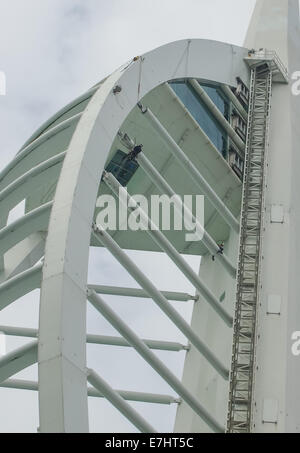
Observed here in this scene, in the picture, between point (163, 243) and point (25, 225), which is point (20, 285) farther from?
point (163, 243)

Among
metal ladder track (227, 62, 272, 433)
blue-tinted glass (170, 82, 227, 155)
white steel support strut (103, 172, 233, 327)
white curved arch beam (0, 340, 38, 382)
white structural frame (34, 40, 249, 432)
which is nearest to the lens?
white structural frame (34, 40, 249, 432)

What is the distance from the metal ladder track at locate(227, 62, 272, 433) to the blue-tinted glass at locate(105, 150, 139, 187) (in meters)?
4.03

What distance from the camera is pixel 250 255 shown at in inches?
1249

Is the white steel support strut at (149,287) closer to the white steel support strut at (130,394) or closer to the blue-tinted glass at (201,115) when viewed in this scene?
the white steel support strut at (130,394)

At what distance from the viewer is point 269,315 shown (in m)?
30.0

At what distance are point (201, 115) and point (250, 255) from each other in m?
6.18

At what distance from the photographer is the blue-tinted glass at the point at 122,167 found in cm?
3300

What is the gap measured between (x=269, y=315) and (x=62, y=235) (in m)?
11.0

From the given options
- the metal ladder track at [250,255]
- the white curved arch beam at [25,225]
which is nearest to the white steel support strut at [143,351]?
the metal ladder track at [250,255]

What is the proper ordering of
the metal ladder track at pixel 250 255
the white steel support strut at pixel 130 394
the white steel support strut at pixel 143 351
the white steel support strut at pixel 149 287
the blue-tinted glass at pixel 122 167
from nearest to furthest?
the white steel support strut at pixel 143 351 → the white steel support strut at pixel 149 287 → the metal ladder track at pixel 250 255 → the white steel support strut at pixel 130 394 → the blue-tinted glass at pixel 122 167

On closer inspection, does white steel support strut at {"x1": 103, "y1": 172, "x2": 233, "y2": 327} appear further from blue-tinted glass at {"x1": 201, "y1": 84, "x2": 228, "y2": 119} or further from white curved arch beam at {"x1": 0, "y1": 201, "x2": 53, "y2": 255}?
blue-tinted glass at {"x1": 201, "y1": 84, "x2": 228, "y2": 119}

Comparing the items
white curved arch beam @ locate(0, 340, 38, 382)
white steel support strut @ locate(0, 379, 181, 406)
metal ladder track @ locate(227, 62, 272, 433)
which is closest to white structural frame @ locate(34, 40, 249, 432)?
white curved arch beam @ locate(0, 340, 38, 382)

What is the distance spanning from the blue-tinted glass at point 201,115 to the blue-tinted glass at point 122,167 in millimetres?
2927

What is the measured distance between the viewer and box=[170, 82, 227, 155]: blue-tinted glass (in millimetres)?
33875
